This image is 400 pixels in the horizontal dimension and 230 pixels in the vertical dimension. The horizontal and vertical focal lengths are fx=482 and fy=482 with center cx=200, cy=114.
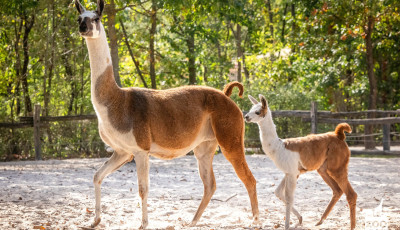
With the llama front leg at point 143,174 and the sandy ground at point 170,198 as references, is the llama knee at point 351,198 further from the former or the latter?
the llama front leg at point 143,174

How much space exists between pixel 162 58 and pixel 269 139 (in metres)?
10.6

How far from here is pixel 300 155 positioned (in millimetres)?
5602

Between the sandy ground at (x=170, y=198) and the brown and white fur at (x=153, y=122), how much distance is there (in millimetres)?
659

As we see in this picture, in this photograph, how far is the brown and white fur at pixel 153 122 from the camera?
16.4ft

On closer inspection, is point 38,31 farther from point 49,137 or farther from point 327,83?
point 327,83

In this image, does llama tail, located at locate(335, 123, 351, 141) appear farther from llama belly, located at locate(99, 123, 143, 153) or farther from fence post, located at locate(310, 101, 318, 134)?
fence post, located at locate(310, 101, 318, 134)

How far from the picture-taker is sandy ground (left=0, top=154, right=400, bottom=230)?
6012mm

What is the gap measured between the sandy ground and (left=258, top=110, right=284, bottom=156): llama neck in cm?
94

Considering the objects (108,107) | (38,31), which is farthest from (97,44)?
(38,31)

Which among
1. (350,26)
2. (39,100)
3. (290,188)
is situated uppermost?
(350,26)

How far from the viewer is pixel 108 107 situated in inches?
197


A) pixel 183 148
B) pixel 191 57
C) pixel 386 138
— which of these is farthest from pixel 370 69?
pixel 183 148

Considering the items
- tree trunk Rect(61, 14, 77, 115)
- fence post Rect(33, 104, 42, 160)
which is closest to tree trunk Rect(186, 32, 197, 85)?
tree trunk Rect(61, 14, 77, 115)

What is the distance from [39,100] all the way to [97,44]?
38.3 feet
